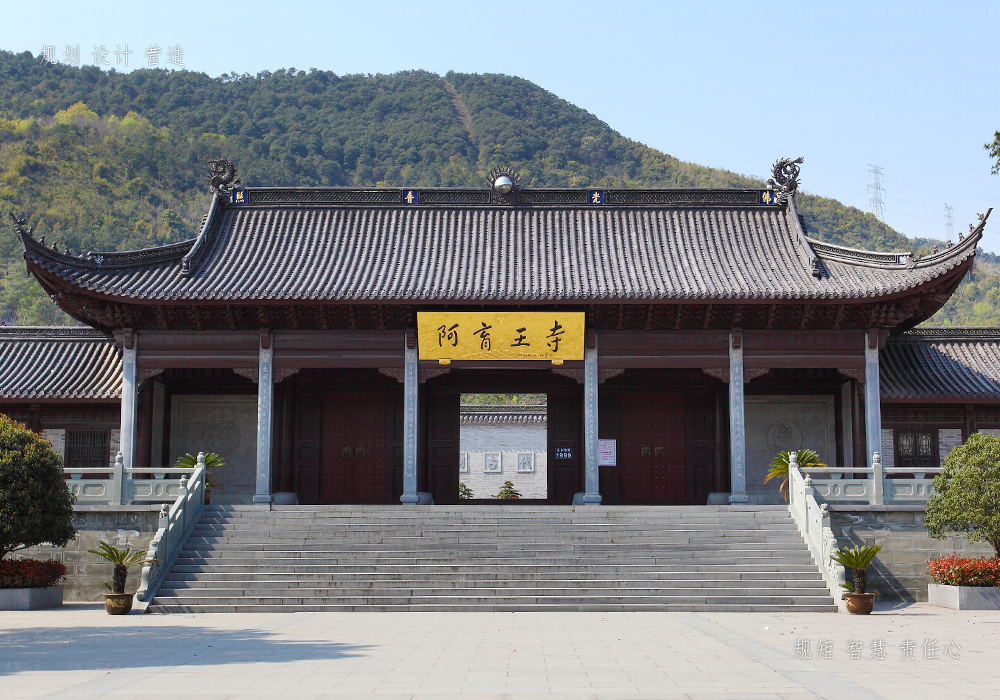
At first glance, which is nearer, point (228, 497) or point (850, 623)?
point (850, 623)

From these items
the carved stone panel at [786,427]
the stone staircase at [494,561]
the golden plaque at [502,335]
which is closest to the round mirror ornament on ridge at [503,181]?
the golden plaque at [502,335]

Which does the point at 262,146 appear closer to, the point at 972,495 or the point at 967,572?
the point at 972,495

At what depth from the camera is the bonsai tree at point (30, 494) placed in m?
13.3

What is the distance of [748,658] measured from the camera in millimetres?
9180

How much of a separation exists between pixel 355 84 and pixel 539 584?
85414 mm

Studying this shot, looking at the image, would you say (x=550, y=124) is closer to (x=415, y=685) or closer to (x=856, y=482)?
(x=856, y=482)

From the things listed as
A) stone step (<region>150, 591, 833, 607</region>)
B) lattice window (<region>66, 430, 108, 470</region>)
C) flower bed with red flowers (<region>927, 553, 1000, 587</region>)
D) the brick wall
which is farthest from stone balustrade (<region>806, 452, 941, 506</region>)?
lattice window (<region>66, 430, 108, 470</region>)

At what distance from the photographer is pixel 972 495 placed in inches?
549

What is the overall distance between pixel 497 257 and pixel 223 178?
23.7 ft

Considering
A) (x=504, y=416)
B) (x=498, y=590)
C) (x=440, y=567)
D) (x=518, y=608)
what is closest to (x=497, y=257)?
(x=440, y=567)

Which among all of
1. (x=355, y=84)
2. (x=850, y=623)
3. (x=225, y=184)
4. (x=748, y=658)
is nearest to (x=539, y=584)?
(x=850, y=623)

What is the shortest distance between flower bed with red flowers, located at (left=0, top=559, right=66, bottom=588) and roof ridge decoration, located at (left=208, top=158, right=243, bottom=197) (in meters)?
9.99

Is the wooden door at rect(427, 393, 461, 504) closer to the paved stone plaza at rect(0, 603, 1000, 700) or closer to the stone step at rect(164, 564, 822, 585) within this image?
the stone step at rect(164, 564, 822, 585)

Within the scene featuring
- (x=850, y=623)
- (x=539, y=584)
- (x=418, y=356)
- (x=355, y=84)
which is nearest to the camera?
(x=850, y=623)
